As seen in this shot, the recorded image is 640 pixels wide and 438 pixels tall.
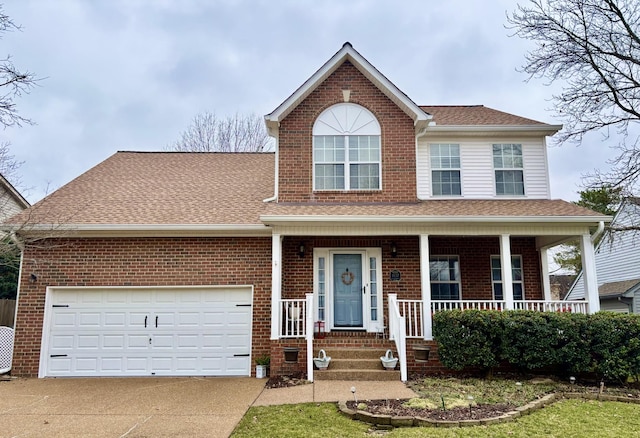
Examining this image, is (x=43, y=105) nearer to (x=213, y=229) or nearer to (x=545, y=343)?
(x=213, y=229)

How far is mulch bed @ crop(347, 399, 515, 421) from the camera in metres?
6.01

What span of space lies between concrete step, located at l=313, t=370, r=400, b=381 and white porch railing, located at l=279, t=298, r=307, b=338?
3.73ft

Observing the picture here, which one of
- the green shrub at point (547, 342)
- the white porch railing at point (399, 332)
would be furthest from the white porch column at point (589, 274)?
the white porch railing at point (399, 332)

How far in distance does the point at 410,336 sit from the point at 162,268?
19.3ft

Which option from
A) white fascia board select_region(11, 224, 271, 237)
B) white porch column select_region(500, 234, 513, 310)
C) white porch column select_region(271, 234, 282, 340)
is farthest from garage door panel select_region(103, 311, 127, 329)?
white porch column select_region(500, 234, 513, 310)

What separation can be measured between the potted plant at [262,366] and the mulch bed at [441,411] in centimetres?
347

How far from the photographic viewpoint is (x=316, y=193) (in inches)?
434

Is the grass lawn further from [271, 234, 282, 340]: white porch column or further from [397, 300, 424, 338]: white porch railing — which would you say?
[397, 300, 424, 338]: white porch railing

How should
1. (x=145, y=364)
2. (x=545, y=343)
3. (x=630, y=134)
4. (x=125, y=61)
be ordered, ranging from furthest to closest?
(x=125, y=61) < (x=630, y=134) < (x=145, y=364) < (x=545, y=343)

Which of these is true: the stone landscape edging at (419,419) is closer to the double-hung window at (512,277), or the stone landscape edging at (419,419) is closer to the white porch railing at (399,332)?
the white porch railing at (399,332)

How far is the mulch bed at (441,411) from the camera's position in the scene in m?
6.01

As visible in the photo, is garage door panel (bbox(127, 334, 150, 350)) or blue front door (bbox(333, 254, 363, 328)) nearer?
garage door panel (bbox(127, 334, 150, 350))

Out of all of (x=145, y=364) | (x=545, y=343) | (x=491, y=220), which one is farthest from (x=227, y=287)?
(x=545, y=343)

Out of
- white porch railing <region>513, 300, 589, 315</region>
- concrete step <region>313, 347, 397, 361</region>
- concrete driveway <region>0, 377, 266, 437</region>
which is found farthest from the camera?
white porch railing <region>513, 300, 589, 315</region>
